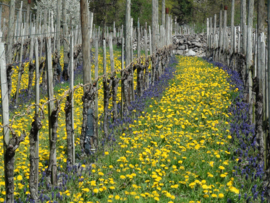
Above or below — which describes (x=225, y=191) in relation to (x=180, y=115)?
below

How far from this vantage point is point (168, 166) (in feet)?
17.0

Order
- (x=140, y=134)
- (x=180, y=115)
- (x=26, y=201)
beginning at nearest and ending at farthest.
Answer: (x=26, y=201) → (x=140, y=134) → (x=180, y=115)

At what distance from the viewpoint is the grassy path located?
4.17 metres

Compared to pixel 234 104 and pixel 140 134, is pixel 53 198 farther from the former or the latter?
pixel 234 104

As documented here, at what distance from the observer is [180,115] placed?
793 cm

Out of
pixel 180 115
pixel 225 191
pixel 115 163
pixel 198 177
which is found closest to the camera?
pixel 225 191

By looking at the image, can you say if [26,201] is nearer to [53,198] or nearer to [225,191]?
[53,198]

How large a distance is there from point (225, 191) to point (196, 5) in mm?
54075

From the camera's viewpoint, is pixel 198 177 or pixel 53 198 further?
pixel 198 177

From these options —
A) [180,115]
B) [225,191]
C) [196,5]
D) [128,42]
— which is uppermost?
[196,5]

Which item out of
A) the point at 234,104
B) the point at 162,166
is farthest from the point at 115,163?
the point at 234,104

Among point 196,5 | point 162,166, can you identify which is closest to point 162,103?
point 162,166

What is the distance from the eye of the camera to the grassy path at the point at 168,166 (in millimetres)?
4172

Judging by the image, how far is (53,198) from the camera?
3.97m
